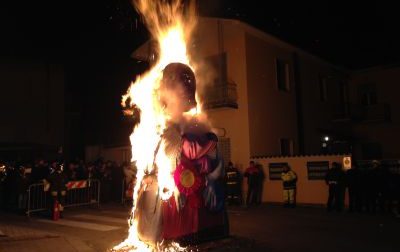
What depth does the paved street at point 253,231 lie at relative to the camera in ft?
28.3

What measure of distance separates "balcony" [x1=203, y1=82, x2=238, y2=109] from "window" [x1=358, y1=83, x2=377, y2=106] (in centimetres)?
1096

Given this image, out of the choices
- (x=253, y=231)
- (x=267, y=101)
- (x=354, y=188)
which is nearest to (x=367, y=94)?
(x=267, y=101)

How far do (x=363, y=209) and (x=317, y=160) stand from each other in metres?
2.51

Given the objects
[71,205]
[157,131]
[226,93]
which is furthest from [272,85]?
[157,131]

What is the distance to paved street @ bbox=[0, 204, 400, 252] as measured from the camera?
28.3ft

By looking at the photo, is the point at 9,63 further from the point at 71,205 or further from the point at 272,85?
the point at 272,85

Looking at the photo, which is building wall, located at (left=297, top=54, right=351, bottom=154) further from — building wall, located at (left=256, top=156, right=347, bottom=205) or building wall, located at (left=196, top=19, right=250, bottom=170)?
building wall, located at (left=256, top=156, right=347, bottom=205)

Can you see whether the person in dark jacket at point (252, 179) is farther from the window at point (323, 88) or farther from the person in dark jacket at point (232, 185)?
the window at point (323, 88)

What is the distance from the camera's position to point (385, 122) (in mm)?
23734

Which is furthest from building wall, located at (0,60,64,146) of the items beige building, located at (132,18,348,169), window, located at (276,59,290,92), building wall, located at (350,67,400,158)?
building wall, located at (350,67,400,158)

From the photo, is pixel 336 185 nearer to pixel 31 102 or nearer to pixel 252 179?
pixel 252 179

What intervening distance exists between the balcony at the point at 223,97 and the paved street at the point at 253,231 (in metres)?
5.29

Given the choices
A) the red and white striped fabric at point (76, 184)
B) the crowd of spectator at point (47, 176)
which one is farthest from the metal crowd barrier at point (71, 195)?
the crowd of spectator at point (47, 176)

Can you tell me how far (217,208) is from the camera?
21.5ft
